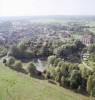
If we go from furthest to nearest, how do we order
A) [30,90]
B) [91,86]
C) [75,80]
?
[75,80] → [30,90] → [91,86]

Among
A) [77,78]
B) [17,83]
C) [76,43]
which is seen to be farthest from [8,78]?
[76,43]

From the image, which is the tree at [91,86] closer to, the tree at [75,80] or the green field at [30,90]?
the green field at [30,90]

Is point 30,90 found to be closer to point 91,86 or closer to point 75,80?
point 75,80

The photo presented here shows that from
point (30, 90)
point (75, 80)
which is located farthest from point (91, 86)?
point (30, 90)

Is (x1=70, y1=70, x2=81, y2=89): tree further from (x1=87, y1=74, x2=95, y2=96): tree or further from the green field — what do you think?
(x1=87, y1=74, x2=95, y2=96): tree

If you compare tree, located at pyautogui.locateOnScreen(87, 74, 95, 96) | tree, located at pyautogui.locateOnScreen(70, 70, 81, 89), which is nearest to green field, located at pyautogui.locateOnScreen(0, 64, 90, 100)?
tree, located at pyautogui.locateOnScreen(87, 74, 95, 96)

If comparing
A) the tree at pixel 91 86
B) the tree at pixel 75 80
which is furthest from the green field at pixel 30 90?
the tree at pixel 75 80

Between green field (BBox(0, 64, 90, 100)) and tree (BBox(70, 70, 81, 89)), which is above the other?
tree (BBox(70, 70, 81, 89))

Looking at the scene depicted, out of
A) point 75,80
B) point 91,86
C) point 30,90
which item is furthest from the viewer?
point 75,80
